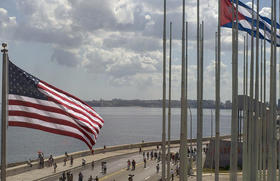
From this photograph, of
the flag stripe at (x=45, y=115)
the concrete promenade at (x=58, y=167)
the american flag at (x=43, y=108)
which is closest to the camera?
the flag stripe at (x=45, y=115)

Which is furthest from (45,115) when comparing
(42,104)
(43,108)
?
(42,104)

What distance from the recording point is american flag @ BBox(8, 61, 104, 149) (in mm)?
11375

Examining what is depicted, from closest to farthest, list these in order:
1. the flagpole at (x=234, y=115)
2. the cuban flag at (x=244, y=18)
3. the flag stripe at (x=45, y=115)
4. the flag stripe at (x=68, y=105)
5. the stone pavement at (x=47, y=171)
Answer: the flag stripe at (x=45, y=115) < the flag stripe at (x=68, y=105) < the flagpole at (x=234, y=115) < the cuban flag at (x=244, y=18) < the stone pavement at (x=47, y=171)

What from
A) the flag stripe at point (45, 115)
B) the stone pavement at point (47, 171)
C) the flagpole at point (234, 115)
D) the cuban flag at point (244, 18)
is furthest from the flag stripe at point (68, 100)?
the stone pavement at point (47, 171)

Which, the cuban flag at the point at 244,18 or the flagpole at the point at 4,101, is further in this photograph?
the cuban flag at the point at 244,18

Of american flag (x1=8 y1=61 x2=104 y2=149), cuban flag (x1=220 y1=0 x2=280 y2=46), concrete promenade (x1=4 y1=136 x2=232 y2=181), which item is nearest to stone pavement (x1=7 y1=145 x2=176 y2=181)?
concrete promenade (x1=4 y1=136 x2=232 y2=181)

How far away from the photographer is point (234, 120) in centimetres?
1634

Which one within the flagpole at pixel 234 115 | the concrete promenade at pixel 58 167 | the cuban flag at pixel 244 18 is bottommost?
the concrete promenade at pixel 58 167

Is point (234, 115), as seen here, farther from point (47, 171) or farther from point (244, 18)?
point (47, 171)

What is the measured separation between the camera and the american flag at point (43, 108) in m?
11.4

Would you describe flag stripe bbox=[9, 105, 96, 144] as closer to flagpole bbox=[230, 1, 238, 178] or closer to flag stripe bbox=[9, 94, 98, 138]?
flag stripe bbox=[9, 94, 98, 138]

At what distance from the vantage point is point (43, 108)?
11.8 m

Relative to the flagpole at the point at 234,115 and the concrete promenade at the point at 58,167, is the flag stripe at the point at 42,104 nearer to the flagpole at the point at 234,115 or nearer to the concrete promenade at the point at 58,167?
the flagpole at the point at 234,115

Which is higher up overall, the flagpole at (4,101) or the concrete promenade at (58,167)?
the flagpole at (4,101)
